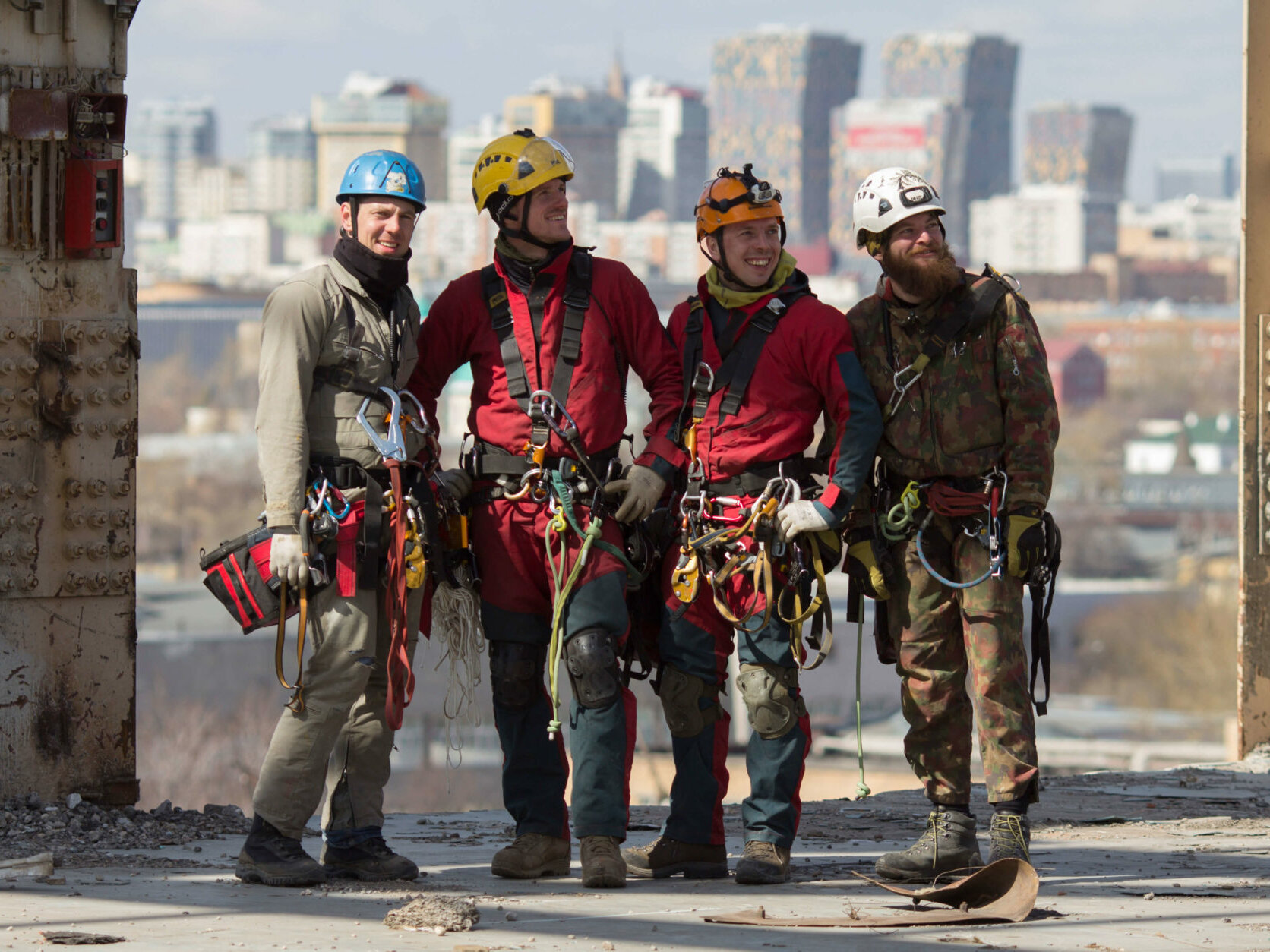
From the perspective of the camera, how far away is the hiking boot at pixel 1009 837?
5141mm

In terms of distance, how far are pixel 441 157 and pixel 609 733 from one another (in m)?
188

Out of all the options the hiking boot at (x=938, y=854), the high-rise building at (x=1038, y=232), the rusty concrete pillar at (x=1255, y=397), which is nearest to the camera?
the hiking boot at (x=938, y=854)

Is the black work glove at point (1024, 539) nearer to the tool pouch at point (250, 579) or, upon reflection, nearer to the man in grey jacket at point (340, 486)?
the man in grey jacket at point (340, 486)

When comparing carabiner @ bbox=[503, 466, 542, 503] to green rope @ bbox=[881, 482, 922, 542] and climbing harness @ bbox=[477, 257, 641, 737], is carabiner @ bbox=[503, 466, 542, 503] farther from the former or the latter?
green rope @ bbox=[881, 482, 922, 542]

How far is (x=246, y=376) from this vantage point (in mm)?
121938

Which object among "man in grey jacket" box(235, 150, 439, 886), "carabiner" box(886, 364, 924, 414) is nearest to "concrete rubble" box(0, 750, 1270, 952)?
"man in grey jacket" box(235, 150, 439, 886)

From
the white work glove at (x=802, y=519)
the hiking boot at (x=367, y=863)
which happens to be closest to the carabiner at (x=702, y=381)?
the white work glove at (x=802, y=519)

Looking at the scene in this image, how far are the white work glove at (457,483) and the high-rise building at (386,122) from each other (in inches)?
7089

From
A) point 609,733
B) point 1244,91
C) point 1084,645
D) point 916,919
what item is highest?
point 1244,91

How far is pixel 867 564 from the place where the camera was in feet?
17.4

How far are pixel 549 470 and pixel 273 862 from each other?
1.19 m

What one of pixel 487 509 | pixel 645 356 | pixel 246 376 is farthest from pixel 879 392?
pixel 246 376

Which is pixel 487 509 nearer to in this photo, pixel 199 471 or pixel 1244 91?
pixel 1244 91

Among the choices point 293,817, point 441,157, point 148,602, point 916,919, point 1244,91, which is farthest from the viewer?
point 441,157
